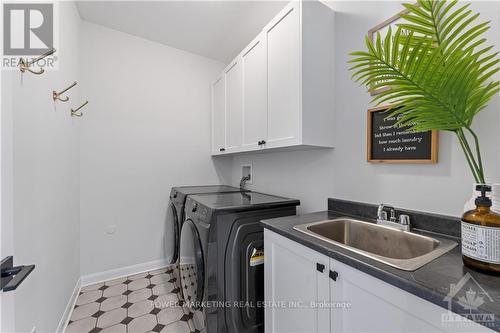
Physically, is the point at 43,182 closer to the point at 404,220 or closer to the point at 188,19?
the point at 188,19

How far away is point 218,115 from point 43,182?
1.77m

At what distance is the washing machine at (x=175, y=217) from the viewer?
83.0 inches

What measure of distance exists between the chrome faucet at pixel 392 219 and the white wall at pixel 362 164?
8cm

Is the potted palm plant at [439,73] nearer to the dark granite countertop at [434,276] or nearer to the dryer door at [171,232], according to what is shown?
the dark granite countertop at [434,276]

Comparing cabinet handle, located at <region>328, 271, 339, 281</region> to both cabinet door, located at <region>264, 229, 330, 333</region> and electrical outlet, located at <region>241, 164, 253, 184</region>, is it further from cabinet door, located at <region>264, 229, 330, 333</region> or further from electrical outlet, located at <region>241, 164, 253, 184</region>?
electrical outlet, located at <region>241, 164, 253, 184</region>

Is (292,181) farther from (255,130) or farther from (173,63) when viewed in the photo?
(173,63)

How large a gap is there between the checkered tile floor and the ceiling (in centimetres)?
265

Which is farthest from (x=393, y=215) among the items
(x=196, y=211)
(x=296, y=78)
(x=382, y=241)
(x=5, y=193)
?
(x=5, y=193)

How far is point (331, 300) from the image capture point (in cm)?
88

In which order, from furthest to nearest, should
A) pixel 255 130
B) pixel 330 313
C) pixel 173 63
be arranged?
pixel 173 63 < pixel 255 130 < pixel 330 313

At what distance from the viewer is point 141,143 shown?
254 cm

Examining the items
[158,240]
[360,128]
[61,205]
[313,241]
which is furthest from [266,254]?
[158,240]

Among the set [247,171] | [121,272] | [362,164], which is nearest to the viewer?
[362,164]

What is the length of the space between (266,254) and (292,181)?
822 mm
